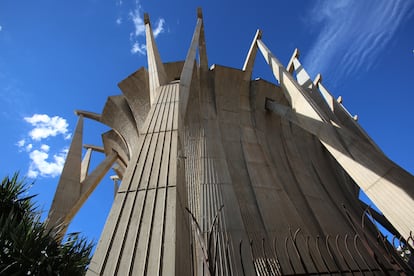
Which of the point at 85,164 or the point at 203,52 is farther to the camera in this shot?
the point at 85,164

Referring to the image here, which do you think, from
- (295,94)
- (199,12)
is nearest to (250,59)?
(199,12)

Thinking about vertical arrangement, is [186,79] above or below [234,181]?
above

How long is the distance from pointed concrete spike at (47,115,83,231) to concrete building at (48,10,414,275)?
39 mm

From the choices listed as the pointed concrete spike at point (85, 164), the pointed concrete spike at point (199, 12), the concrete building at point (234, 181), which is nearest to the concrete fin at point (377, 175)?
the concrete building at point (234, 181)

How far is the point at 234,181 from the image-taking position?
7203 millimetres

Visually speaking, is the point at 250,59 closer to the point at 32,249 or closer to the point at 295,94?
the point at 295,94

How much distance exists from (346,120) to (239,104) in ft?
13.7

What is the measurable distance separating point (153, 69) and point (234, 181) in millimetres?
4008

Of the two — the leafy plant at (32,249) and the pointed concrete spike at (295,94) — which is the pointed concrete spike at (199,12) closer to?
the pointed concrete spike at (295,94)

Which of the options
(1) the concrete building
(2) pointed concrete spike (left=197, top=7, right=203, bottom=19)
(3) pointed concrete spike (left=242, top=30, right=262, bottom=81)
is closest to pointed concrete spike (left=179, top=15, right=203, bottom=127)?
(1) the concrete building

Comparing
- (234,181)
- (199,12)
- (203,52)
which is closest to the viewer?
(234,181)

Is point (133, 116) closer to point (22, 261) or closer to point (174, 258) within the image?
point (22, 261)

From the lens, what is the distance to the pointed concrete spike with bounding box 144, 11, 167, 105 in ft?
19.6

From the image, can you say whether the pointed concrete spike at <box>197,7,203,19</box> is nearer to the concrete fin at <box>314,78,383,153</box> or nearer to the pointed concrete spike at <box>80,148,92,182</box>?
the concrete fin at <box>314,78,383,153</box>
